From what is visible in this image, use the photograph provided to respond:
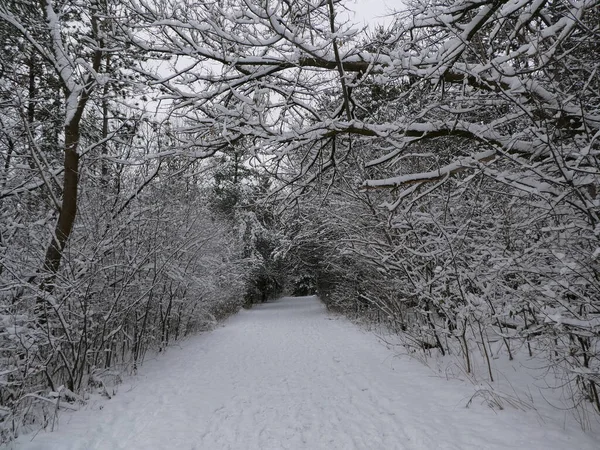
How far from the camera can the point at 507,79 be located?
326cm

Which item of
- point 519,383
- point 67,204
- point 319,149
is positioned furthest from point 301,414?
point 67,204

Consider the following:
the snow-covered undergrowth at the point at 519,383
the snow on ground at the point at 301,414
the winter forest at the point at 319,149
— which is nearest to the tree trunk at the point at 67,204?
the winter forest at the point at 319,149

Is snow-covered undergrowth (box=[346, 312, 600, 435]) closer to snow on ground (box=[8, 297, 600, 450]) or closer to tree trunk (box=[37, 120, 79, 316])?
snow on ground (box=[8, 297, 600, 450])

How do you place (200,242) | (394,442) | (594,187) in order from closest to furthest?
(594,187) → (394,442) → (200,242)

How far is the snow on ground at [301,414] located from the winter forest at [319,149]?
20.8 inches

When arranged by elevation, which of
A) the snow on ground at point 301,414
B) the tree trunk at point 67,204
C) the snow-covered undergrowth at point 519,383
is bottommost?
the snow on ground at point 301,414

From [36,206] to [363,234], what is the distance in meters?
6.31

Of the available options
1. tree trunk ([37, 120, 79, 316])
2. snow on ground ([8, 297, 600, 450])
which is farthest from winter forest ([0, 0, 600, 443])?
snow on ground ([8, 297, 600, 450])

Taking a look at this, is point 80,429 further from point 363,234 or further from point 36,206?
point 363,234

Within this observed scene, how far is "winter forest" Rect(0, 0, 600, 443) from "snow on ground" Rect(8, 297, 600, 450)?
20.8 inches

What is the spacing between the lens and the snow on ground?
140 inches

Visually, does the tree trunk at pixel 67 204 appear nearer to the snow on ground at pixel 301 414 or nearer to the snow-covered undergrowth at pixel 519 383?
the snow on ground at pixel 301 414

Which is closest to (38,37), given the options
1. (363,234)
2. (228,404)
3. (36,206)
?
(36,206)

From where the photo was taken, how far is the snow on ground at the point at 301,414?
3559 mm
